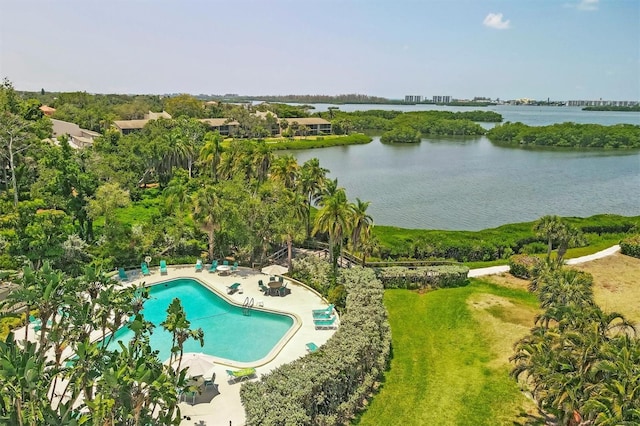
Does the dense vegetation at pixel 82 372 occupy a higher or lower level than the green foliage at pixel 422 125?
lower

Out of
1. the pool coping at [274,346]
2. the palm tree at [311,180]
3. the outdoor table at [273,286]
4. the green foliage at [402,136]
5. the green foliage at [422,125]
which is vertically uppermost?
the green foliage at [422,125]

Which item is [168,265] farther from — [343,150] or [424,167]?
[343,150]

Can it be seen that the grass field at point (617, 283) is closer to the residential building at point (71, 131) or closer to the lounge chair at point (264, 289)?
the lounge chair at point (264, 289)

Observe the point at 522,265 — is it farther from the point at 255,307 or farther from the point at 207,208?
the point at 207,208

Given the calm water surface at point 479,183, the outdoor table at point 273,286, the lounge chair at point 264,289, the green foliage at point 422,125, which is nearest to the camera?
the outdoor table at point 273,286

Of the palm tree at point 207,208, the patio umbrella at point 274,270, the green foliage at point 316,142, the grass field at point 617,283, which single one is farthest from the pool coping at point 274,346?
the green foliage at point 316,142

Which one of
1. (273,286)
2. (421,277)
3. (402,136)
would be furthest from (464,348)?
(402,136)
